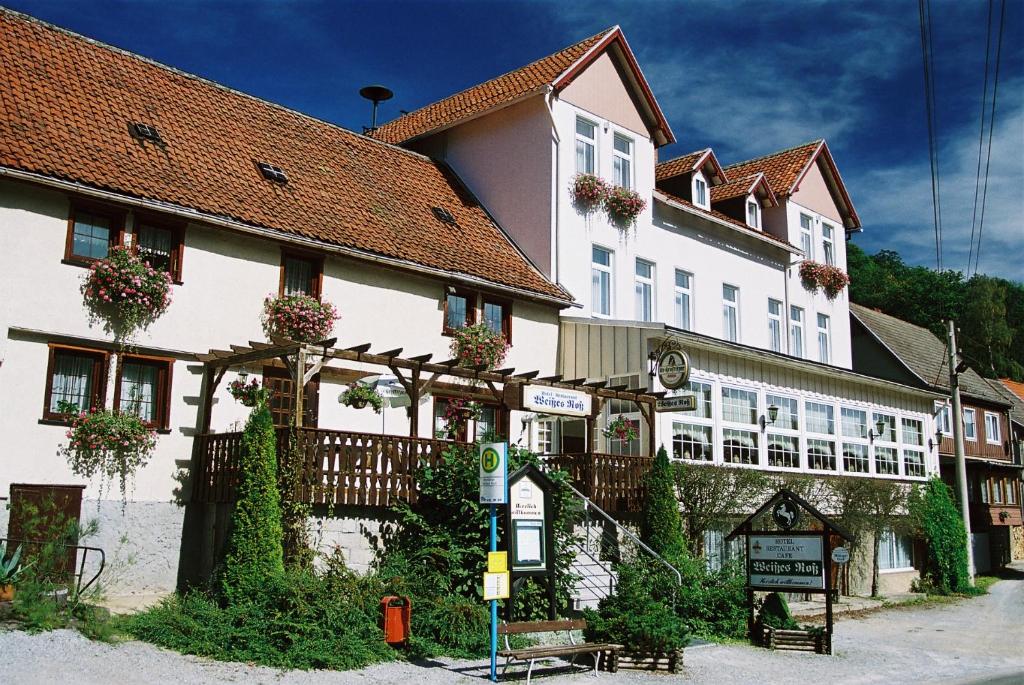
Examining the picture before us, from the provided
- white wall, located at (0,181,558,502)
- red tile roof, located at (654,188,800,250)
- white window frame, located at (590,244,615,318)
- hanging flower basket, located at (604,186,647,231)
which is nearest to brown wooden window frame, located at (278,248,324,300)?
white wall, located at (0,181,558,502)

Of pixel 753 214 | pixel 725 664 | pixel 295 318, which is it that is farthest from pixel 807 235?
pixel 725 664

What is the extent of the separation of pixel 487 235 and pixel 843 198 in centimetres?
1558

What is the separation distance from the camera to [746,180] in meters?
29.6

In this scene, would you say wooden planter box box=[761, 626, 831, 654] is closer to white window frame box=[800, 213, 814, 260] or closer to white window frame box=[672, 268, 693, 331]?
white window frame box=[672, 268, 693, 331]

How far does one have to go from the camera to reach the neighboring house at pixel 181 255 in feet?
48.4

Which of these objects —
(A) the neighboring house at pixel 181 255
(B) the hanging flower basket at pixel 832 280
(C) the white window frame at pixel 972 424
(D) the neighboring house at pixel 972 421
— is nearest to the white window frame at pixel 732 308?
(B) the hanging flower basket at pixel 832 280

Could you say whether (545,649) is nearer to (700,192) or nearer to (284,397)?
(284,397)

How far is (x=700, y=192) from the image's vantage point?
27688 millimetres

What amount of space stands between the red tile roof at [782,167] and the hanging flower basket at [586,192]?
9.04m

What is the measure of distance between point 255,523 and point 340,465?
65.8 inches

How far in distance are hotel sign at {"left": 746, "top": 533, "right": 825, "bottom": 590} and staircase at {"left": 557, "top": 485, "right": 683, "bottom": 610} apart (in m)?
1.31

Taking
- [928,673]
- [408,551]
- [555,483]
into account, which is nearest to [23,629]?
[408,551]

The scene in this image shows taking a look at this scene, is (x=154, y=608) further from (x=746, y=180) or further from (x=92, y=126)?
(x=746, y=180)

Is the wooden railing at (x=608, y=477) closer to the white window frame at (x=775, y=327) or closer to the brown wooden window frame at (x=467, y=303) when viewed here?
the brown wooden window frame at (x=467, y=303)
